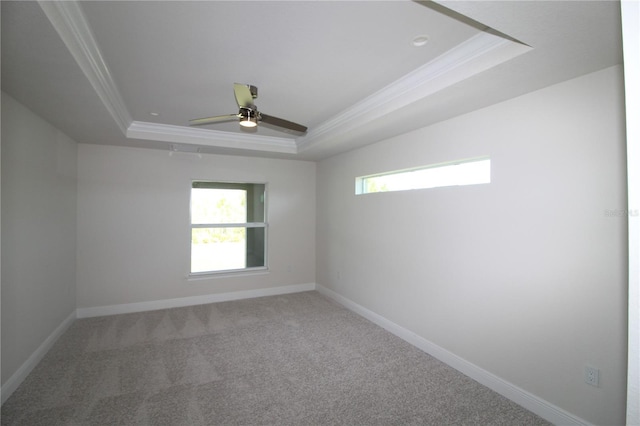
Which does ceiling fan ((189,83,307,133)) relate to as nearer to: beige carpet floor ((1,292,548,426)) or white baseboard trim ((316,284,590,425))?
beige carpet floor ((1,292,548,426))

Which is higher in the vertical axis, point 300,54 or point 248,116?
point 300,54

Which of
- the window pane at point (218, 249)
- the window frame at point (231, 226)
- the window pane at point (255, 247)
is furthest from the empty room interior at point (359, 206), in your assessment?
the window pane at point (255, 247)

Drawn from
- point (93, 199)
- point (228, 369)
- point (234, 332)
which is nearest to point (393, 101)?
point (228, 369)

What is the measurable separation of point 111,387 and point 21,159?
6.68 ft

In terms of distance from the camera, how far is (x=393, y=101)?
276cm

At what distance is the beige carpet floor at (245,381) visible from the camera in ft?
7.16

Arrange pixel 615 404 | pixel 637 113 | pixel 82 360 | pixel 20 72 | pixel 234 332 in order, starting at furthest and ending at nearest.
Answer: pixel 234 332
pixel 82 360
pixel 20 72
pixel 615 404
pixel 637 113

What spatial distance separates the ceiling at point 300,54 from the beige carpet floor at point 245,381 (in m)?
2.33

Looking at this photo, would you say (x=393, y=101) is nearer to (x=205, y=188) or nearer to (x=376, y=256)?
(x=376, y=256)

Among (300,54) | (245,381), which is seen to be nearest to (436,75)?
(300,54)

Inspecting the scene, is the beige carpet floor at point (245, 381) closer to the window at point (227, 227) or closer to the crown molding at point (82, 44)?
the window at point (227, 227)

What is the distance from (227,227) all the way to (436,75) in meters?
3.87

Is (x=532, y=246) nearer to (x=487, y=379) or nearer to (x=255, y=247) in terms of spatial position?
(x=487, y=379)

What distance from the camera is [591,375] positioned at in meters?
1.98
